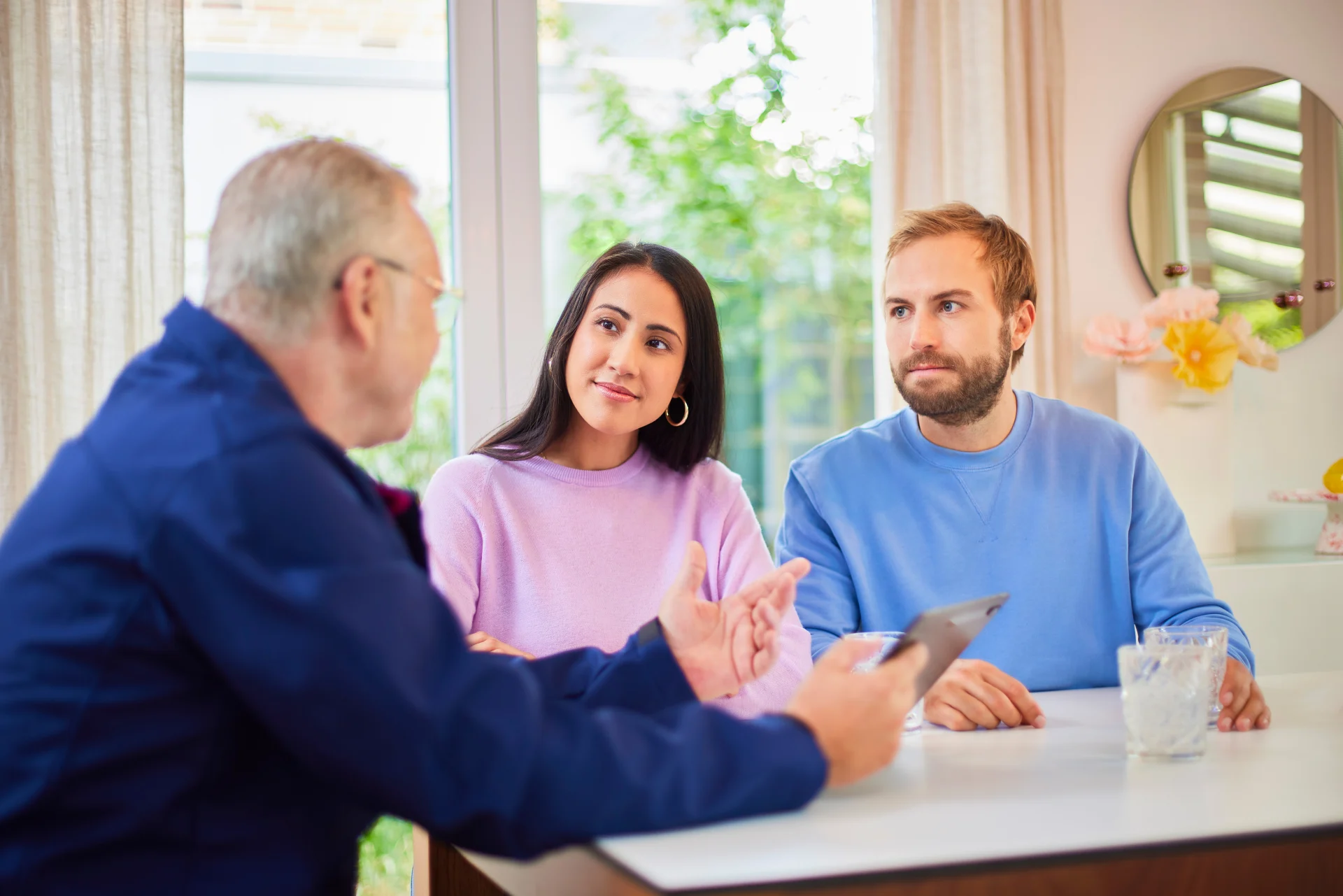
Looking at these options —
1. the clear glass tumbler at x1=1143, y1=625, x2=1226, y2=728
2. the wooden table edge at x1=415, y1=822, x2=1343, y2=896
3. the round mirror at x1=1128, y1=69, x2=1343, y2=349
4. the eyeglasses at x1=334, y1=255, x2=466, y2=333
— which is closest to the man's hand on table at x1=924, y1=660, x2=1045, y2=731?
the clear glass tumbler at x1=1143, y1=625, x2=1226, y2=728

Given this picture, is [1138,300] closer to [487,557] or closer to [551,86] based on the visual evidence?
[551,86]

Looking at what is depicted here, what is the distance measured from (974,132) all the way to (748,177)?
0.60 m

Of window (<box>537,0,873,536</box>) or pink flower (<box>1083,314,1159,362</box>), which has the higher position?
window (<box>537,0,873,536</box>)

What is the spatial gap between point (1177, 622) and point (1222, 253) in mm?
1691

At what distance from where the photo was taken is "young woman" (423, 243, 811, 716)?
1.93 metres

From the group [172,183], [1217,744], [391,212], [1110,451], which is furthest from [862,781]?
[172,183]

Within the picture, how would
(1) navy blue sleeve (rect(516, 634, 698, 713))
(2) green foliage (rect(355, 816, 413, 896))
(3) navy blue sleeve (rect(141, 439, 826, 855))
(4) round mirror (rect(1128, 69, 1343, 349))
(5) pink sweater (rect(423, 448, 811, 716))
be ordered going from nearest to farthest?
(3) navy blue sleeve (rect(141, 439, 826, 855)) < (1) navy blue sleeve (rect(516, 634, 698, 713)) < (5) pink sweater (rect(423, 448, 811, 716)) < (2) green foliage (rect(355, 816, 413, 896)) < (4) round mirror (rect(1128, 69, 1343, 349))

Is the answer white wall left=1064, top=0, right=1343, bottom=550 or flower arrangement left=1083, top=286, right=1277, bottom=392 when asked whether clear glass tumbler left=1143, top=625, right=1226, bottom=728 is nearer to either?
flower arrangement left=1083, top=286, right=1277, bottom=392

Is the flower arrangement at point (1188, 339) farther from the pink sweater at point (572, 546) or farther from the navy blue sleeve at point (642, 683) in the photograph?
the navy blue sleeve at point (642, 683)

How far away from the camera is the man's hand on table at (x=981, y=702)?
142 centimetres

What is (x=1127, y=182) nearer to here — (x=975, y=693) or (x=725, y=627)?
(x=975, y=693)

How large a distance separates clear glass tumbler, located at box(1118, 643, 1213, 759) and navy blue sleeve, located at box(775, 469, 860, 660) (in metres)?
0.69

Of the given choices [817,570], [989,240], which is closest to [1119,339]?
[989,240]

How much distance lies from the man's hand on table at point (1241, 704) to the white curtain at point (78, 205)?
2.08m
